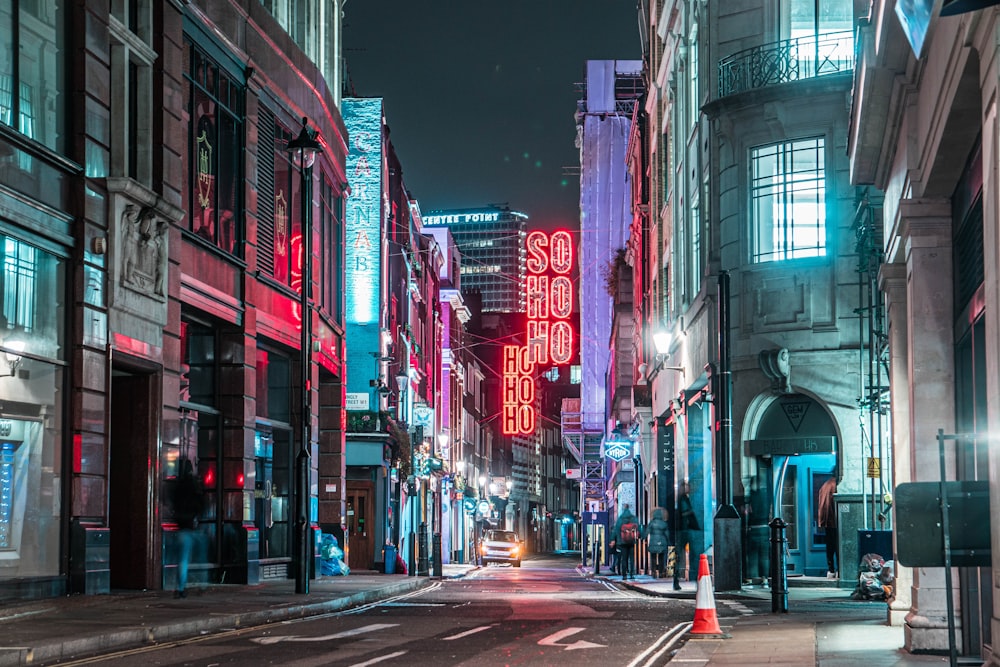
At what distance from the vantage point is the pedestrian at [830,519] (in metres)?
27.9

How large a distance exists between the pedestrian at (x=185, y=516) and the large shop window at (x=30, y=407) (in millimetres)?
1745

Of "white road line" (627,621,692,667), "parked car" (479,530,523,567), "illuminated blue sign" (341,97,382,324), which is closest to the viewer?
"white road line" (627,621,692,667)

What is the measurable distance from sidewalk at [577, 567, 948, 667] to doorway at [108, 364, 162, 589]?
325 inches

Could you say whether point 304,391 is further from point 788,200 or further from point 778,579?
point 788,200

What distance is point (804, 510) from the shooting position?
105 ft

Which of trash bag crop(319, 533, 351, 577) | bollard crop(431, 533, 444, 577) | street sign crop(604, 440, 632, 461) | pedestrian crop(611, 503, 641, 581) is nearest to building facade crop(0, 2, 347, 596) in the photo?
trash bag crop(319, 533, 351, 577)

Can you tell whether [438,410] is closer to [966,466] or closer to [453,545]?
[453,545]

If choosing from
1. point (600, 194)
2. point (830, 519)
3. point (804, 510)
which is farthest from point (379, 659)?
point (600, 194)

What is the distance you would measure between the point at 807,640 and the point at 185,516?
9.63m

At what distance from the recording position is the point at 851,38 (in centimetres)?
3016

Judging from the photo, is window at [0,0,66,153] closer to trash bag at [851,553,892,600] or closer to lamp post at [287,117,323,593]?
lamp post at [287,117,323,593]

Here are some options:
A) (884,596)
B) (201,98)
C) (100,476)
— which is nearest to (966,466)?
(884,596)

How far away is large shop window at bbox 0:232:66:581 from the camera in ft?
58.6

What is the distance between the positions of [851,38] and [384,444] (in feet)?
78.2
